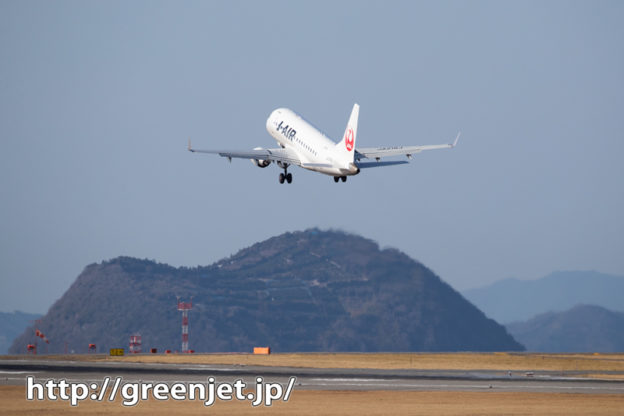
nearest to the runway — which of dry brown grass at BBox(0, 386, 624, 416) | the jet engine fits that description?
dry brown grass at BBox(0, 386, 624, 416)

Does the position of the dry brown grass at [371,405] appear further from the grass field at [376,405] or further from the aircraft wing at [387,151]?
the aircraft wing at [387,151]

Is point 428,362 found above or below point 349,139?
below

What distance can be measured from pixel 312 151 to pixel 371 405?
208ft

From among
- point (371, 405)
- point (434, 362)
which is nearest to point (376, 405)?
point (371, 405)

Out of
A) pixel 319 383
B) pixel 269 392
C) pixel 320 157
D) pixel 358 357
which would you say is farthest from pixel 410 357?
pixel 269 392

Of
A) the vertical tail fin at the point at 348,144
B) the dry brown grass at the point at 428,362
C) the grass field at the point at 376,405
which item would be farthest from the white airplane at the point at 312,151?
the grass field at the point at 376,405

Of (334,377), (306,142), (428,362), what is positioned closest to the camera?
(334,377)

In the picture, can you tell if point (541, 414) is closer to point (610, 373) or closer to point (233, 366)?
point (610, 373)

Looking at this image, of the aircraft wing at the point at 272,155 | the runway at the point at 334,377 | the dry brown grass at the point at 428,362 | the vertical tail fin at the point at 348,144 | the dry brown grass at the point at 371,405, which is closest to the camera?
the dry brown grass at the point at 371,405

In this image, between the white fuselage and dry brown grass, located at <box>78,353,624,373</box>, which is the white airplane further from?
dry brown grass, located at <box>78,353,624,373</box>

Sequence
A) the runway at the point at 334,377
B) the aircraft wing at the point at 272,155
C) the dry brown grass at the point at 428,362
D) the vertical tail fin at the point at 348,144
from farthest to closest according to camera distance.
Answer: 1. the aircraft wing at the point at 272,155
2. the vertical tail fin at the point at 348,144
3. the dry brown grass at the point at 428,362
4. the runway at the point at 334,377

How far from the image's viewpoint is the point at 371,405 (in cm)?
6394

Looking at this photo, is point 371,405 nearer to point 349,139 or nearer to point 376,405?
point 376,405

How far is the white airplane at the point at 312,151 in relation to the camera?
117m
